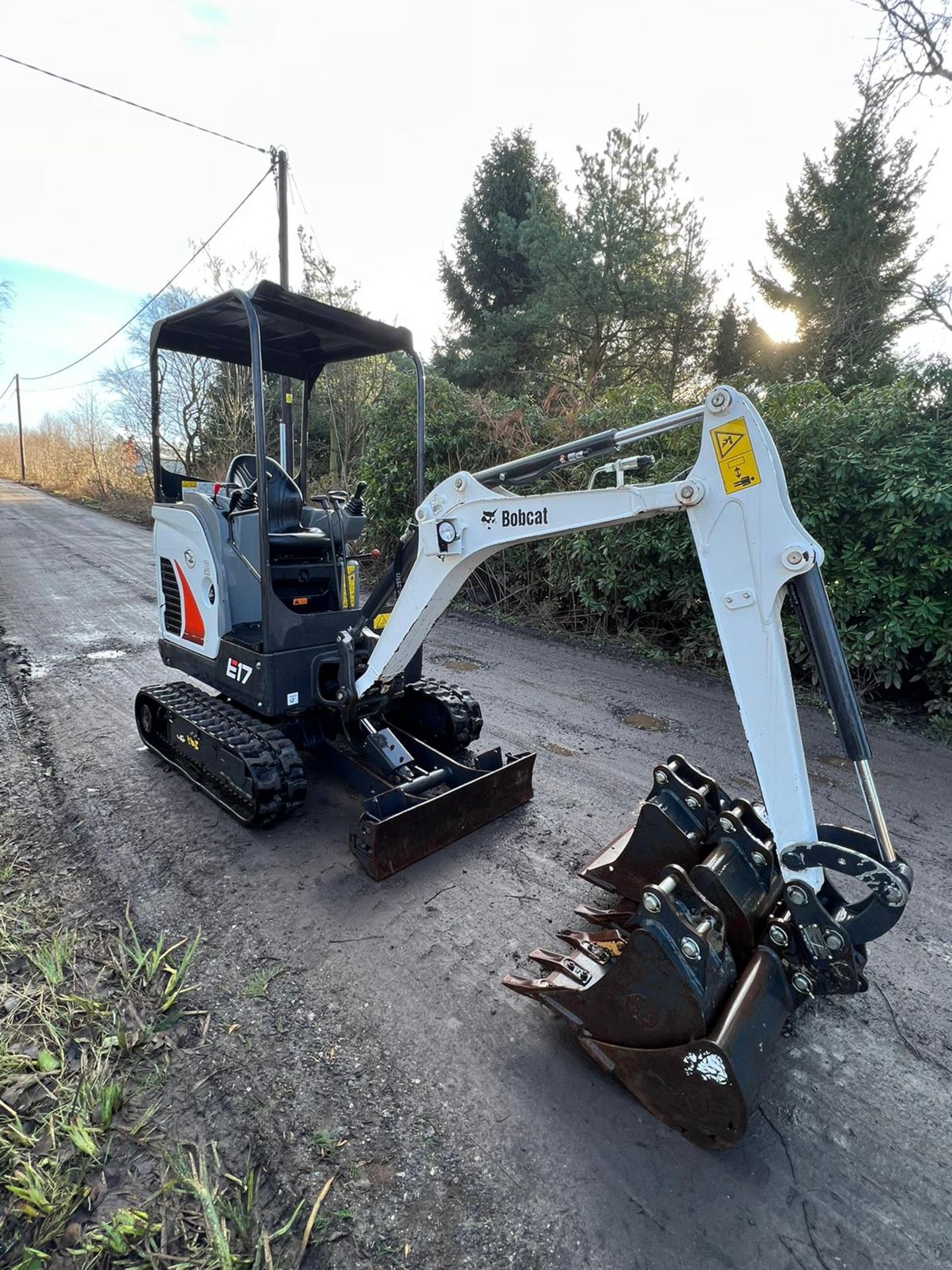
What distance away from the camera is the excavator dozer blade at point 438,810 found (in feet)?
9.98

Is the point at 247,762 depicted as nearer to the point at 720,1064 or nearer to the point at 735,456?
the point at 720,1064

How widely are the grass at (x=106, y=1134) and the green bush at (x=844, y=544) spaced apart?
5.26 m

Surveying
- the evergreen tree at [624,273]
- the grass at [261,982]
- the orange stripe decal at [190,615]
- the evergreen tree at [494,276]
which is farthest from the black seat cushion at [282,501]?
the evergreen tree at [494,276]

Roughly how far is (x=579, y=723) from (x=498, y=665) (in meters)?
1.62

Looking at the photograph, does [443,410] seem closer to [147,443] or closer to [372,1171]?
[372,1171]

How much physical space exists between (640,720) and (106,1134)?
165 inches

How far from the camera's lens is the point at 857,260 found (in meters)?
14.0

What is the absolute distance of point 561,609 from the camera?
8.18 metres

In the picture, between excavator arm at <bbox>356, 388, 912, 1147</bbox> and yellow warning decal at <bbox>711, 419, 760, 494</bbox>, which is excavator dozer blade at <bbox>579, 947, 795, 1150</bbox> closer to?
excavator arm at <bbox>356, 388, 912, 1147</bbox>

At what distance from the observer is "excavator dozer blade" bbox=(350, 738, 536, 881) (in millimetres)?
3043

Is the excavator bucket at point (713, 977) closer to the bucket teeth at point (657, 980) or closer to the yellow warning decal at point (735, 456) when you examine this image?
the bucket teeth at point (657, 980)

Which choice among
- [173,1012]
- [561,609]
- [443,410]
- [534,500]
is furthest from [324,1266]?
[443,410]

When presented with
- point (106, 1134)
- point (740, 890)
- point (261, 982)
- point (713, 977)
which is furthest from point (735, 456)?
point (106, 1134)

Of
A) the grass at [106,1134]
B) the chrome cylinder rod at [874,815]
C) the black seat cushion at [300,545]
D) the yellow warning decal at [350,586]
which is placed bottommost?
the grass at [106,1134]
